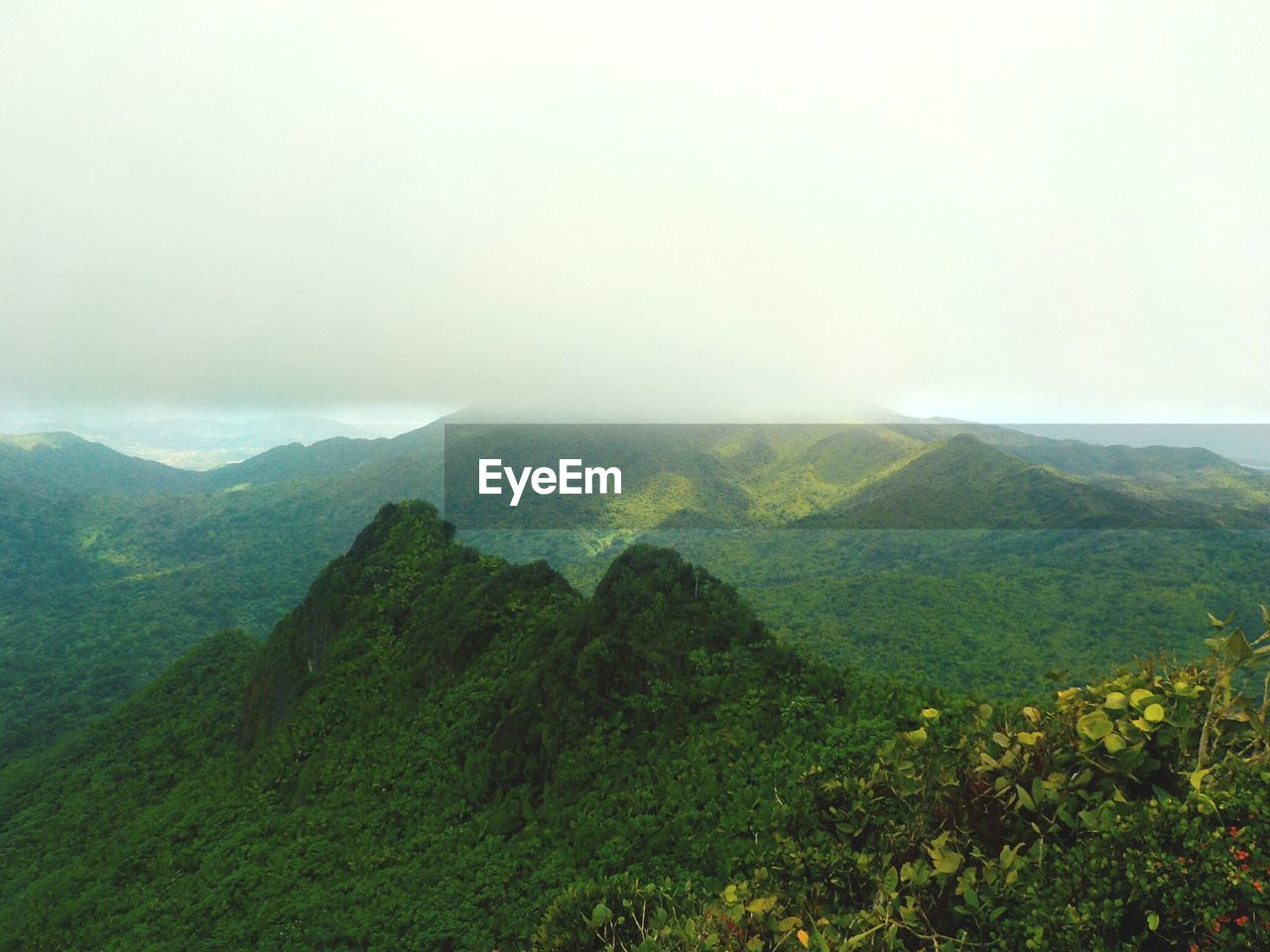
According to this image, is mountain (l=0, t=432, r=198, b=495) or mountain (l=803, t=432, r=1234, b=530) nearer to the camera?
mountain (l=803, t=432, r=1234, b=530)

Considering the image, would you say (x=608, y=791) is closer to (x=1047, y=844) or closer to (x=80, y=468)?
(x=1047, y=844)

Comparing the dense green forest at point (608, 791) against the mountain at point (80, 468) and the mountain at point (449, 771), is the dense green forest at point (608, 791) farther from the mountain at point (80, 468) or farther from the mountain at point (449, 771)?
the mountain at point (80, 468)

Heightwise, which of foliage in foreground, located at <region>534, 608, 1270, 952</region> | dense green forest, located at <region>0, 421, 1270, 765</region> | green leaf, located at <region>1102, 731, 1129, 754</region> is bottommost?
dense green forest, located at <region>0, 421, 1270, 765</region>

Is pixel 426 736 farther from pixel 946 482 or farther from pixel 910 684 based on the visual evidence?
pixel 946 482

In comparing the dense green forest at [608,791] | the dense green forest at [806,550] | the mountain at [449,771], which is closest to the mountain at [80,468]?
the dense green forest at [806,550]

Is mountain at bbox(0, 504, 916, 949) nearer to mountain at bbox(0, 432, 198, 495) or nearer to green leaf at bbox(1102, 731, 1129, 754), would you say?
green leaf at bbox(1102, 731, 1129, 754)

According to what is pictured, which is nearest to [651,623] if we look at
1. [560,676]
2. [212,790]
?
[560,676]

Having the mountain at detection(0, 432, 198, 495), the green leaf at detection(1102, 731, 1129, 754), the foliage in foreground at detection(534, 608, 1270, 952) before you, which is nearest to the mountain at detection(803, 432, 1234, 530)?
the foliage in foreground at detection(534, 608, 1270, 952)
